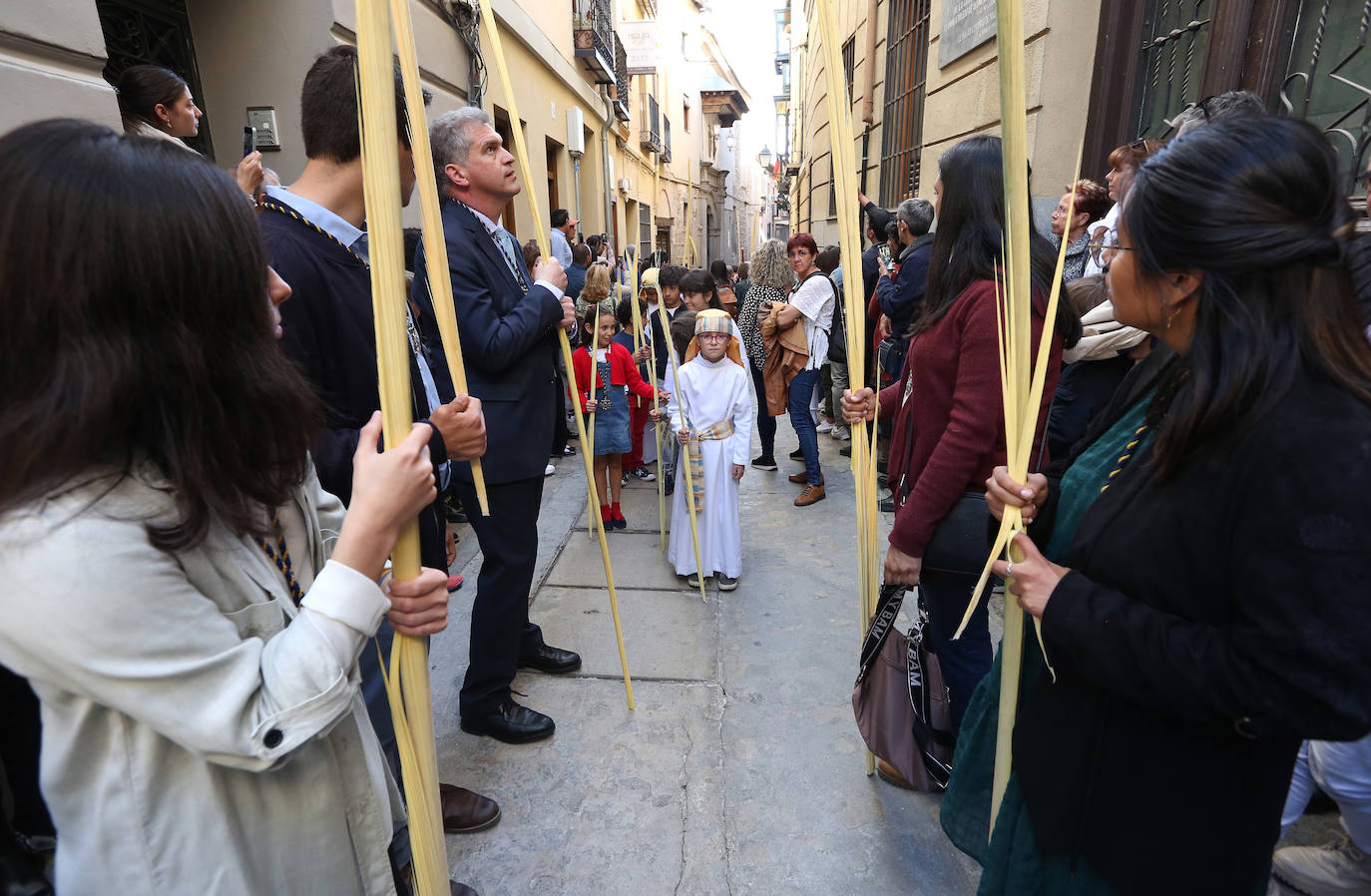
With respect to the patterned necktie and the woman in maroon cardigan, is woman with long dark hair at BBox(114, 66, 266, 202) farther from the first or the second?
the woman in maroon cardigan

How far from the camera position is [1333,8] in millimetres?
2369

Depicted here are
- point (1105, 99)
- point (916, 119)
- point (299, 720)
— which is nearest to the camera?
point (299, 720)

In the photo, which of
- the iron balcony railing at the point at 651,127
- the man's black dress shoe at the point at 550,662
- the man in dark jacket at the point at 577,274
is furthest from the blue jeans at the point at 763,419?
the iron balcony railing at the point at 651,127

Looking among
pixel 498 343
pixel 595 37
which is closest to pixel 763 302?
pixel 498 343

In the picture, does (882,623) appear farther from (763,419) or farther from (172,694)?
(763,419)

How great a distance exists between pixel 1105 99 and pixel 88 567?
4449 millimetres

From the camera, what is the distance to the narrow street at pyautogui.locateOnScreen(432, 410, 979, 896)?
6.09ft

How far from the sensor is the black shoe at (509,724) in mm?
2305

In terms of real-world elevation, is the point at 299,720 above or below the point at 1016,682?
above

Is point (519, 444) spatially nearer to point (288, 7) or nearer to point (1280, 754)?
point (1280, 754)

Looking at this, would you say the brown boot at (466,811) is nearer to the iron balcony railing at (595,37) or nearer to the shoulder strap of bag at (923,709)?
the shoulder strap of bag at (923,709)

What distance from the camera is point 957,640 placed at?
6.17ft

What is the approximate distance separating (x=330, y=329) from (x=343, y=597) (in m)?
0.91

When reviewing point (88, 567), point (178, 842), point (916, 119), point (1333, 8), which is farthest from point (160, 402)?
point (916, 119)
